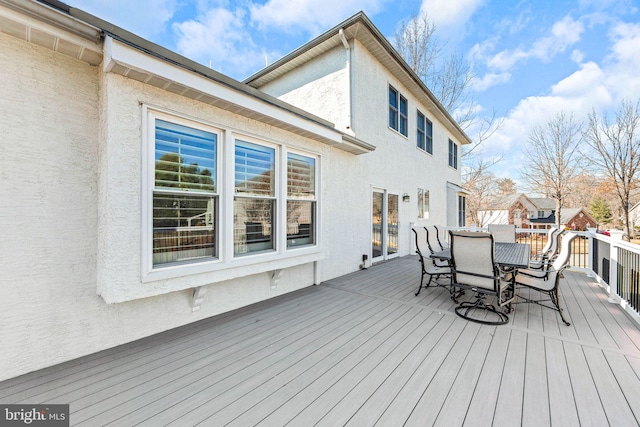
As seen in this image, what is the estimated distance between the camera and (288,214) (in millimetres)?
4508

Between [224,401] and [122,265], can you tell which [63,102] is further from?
[224,401]

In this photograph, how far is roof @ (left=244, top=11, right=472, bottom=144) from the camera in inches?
236

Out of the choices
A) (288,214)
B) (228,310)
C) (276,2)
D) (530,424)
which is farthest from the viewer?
(276,2)

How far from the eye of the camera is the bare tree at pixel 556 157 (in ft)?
48.8

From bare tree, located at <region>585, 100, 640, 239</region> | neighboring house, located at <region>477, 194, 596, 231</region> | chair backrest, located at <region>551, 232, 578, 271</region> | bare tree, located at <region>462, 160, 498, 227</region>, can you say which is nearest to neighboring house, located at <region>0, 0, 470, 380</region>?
chair backrest, located at <region>551, 232, 578, 271</region>

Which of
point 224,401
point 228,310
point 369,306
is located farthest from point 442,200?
point 224,401

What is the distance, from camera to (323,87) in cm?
701

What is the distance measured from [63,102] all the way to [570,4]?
1378cm

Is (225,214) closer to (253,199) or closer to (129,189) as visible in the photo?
(253,199)

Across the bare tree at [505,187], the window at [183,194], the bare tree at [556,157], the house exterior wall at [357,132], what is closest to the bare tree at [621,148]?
the bare tree at [556,157]

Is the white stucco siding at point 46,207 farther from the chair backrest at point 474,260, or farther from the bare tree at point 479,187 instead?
the bare tree at point 479,187

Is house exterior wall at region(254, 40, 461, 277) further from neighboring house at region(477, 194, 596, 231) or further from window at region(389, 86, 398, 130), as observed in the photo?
neighboring house at region(477, 194, 596, 231)

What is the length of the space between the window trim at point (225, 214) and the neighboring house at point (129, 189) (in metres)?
0.02

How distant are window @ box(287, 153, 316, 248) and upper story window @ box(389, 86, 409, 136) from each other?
4.48 metres
